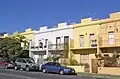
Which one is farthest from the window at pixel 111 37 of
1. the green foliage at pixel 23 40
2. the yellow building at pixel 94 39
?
the green foliage at pixel 23 40

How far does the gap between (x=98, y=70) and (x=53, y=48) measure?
487 inches

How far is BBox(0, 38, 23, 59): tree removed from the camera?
2204 inches

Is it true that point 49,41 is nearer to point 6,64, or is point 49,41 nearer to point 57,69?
point 6,64

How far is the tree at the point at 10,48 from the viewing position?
55987 mm

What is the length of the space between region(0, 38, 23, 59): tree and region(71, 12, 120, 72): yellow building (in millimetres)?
13931

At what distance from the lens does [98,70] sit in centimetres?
3944

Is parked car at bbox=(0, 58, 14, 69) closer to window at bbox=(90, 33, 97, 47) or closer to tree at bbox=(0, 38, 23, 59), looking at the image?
tree at bbox=(0, 38, 23, 59)

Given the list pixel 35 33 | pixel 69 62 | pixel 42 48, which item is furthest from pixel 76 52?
pixel 35 33

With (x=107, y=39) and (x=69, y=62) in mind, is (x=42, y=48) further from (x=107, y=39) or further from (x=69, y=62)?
(x=107, y=39)

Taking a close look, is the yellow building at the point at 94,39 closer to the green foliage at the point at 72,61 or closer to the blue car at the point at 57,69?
the green foliage at the point at 72,61

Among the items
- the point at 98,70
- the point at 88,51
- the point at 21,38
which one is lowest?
the point at 98,70

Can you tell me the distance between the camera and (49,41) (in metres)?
51.7

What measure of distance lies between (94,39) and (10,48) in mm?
20582

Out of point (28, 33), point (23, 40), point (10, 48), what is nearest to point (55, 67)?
point (10, 48)
